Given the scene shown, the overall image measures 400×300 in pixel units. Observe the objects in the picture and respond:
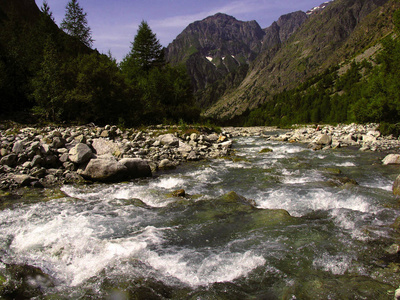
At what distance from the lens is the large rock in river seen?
1147 cm

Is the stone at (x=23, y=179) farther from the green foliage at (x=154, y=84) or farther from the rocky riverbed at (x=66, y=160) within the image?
the green foliage at (x=154, y=84)

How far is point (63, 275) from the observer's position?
4.57m

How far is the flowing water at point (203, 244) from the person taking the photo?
4.19 metres

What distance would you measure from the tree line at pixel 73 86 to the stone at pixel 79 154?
34.3 feet

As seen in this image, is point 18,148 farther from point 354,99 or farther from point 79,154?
point 354,99

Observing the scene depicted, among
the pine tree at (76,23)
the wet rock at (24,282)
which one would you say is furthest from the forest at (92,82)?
the wet rock at (24,282)

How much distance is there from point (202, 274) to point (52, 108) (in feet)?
70.5

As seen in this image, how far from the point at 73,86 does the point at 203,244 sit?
23.7 m

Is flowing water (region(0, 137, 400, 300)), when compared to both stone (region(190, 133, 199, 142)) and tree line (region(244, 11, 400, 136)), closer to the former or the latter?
stone (region(190, 133, 199, 142))

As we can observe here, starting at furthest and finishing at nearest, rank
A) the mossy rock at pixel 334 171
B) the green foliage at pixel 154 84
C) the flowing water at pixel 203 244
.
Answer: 1. the green foliage at pixel 154 84
2. the mossy rock at pixel 334 171
3. the flowing water at pixel 203 244

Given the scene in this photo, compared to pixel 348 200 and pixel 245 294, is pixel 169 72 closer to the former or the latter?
pixel 348 200

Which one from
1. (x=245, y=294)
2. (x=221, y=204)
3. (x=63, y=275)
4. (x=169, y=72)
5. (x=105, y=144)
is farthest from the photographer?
(x=169, y=72)

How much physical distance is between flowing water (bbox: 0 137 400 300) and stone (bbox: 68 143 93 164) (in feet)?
6.60

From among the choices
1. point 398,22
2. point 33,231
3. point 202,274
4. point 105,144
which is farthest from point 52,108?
point 398,22
